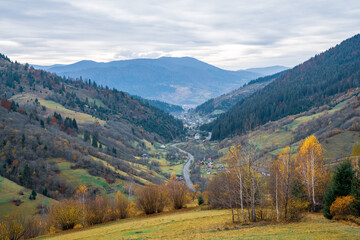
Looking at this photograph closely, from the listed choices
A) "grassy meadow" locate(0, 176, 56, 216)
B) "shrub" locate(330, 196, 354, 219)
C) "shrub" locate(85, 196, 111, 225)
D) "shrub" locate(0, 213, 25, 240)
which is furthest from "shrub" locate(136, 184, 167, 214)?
"grassy meadow" locate(0, 176, 56, 216)

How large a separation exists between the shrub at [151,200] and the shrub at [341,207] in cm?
2997

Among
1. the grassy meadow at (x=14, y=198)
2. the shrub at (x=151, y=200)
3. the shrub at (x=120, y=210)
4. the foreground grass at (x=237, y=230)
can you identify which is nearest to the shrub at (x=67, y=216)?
the shrub at (x=120, y=210)

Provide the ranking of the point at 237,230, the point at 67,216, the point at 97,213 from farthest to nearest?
1. the point at 97,213
2. the point at 67,216
3. the point at 237,230

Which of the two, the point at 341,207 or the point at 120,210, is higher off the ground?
the point at 341,207

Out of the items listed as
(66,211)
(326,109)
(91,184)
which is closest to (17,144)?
(91,184)

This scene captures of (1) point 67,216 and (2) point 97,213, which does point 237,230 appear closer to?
(2) point 97,213

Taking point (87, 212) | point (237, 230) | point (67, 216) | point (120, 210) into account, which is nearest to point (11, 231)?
point (67, 216)

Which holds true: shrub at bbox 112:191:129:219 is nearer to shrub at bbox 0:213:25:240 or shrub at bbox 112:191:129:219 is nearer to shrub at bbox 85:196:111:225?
shrub at bbox 85:196:111:225

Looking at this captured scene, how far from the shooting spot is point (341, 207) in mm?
28656

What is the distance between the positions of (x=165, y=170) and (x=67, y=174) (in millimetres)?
70064

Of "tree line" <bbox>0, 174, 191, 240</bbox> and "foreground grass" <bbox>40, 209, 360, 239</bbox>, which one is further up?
"foreground grass" <bbox>40, 209, 360, 239</bbox>

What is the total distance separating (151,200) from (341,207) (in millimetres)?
32069

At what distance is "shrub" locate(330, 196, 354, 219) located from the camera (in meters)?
28.5

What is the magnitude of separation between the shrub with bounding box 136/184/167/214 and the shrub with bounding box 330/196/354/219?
2997 centimetres
